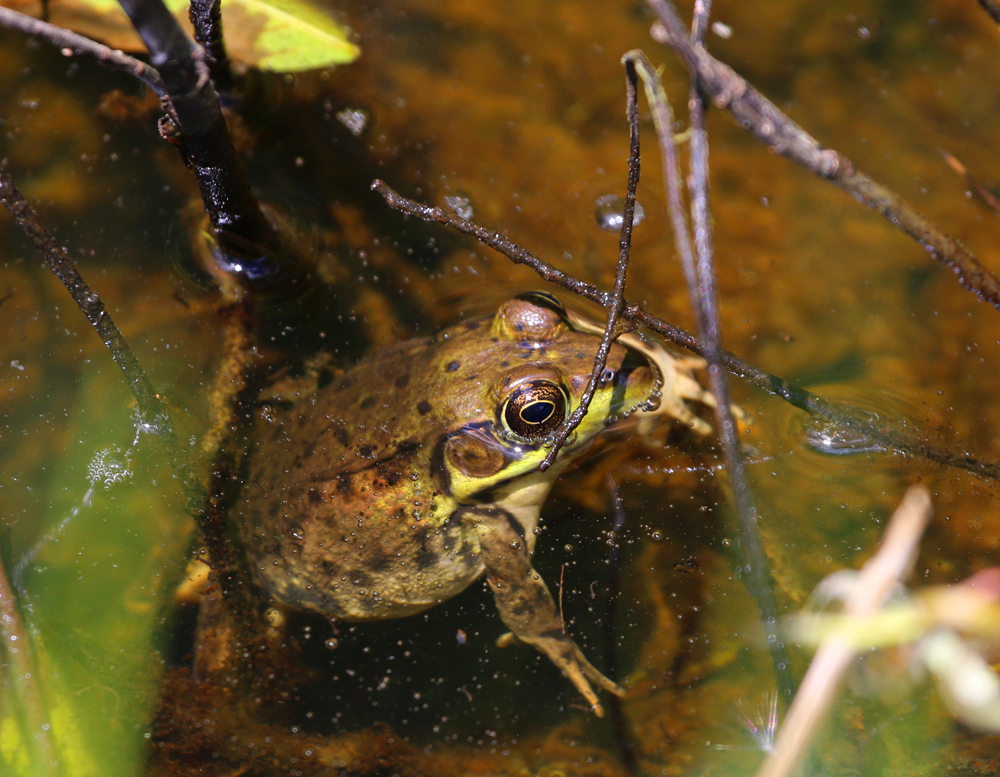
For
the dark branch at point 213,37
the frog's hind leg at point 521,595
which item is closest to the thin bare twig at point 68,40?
the dark branch at point 213,37

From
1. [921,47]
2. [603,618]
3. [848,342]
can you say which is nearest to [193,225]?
[603,618]

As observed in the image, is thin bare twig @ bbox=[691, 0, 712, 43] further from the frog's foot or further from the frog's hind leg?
the frog's foot

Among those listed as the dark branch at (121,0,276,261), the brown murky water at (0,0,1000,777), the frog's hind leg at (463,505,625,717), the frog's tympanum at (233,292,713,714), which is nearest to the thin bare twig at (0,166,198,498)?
the brown murky water at (0,0,1000,777)

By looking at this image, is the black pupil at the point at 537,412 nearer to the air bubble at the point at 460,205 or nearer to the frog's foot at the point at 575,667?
the frog's foot at the point at 575,667

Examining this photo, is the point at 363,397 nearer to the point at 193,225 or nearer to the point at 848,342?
the point at 193,225

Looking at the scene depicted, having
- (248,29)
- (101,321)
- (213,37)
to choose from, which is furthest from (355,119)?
(101,321)

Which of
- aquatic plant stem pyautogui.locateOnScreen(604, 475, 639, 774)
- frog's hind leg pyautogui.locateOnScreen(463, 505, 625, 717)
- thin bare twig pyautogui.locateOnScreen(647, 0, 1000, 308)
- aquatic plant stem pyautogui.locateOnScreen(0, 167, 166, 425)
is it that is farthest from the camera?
aquatic plant stem pyautogui.locateOnScreen(604, 475, 639, 774)
